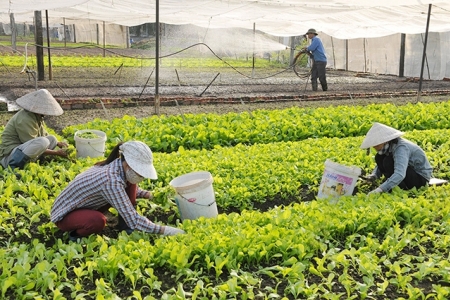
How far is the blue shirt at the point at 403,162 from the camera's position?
5.48m

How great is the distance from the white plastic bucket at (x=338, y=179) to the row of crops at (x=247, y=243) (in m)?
0.24

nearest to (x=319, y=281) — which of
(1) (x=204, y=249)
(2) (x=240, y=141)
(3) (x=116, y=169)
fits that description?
(1) (x=204, y=249)

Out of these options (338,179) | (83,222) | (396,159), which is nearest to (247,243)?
(83,222)

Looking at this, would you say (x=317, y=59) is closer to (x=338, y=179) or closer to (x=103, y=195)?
(x=338, y=179)

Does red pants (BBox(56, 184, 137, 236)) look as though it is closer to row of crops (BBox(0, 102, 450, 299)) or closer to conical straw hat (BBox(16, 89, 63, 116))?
row of crops (BBox(0, 102, 450, 299))

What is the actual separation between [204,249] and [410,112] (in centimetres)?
729

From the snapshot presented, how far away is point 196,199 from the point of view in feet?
16.4

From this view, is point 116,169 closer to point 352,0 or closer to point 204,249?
point 204,249

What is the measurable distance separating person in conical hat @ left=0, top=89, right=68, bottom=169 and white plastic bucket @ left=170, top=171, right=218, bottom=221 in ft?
6.81

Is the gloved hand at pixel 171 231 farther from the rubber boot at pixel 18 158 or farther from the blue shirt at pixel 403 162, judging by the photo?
the rubber boot at pixel 18 158

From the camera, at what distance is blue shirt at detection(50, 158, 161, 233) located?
4.29m

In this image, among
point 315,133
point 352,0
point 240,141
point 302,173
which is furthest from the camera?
point 352,0

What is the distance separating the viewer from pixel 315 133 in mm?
8961

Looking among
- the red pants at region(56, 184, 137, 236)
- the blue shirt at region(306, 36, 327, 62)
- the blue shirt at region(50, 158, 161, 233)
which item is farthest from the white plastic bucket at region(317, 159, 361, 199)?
the blue shirt at region(306, 36, 327, 62)
